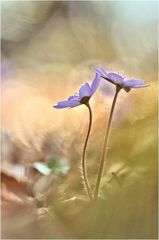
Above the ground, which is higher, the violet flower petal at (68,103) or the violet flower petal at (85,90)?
the violet flower petal at (85,90)

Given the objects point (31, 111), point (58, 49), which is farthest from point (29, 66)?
point (31, 111)

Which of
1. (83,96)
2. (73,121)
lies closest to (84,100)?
(83,96)

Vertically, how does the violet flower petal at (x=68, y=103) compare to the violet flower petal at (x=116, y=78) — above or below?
below

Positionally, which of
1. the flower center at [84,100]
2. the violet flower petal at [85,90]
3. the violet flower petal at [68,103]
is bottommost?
the violet flower petal at [68,103]

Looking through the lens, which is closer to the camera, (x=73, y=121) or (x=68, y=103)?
(x=68, y=103)

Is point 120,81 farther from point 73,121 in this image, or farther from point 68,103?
point 73,121

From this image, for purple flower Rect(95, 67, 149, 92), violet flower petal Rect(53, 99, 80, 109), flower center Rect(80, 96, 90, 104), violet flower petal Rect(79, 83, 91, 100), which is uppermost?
purple flower Rect(95, 67, 149, 92)

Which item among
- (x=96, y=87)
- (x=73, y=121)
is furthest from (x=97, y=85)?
(x=73, y=121)

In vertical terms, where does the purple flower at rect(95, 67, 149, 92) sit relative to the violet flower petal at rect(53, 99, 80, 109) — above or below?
above

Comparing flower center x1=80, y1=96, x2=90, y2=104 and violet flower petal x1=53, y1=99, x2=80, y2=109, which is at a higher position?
flower center x1=80, y1=96, x2=90, y2=104

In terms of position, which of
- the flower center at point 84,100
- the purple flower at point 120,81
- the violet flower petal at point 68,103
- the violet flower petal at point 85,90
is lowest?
the violet flower petal at point 68,103
